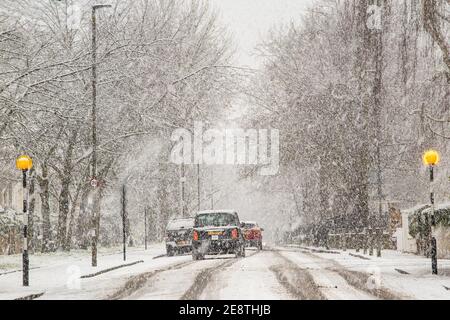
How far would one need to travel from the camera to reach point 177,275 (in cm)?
2178

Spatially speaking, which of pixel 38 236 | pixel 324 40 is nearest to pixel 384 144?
pixel 324 40

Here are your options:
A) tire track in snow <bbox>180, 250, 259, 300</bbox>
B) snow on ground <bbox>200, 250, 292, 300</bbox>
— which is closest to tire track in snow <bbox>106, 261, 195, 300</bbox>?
tire track in snow <bbox>180, 250, 259, 300</bbox>

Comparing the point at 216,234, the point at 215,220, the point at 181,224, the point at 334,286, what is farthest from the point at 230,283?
the point at 181,224

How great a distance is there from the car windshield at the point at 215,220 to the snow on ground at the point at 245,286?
753 cm

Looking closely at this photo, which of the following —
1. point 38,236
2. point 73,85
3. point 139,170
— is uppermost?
point 73,85

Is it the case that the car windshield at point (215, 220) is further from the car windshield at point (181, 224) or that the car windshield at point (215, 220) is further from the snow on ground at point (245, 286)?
the snow on ground at point (245, 286)

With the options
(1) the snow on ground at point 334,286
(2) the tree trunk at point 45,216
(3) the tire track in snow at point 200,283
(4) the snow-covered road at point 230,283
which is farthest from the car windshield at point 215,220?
(2) the tree trunk at point 45,216

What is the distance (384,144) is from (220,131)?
15.6 meters

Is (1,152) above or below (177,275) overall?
above

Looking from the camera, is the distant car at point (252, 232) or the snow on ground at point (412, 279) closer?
the snow on ground at point (412, 279)

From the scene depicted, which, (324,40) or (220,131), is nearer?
(324,40)

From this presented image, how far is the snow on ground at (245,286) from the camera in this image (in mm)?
14859
